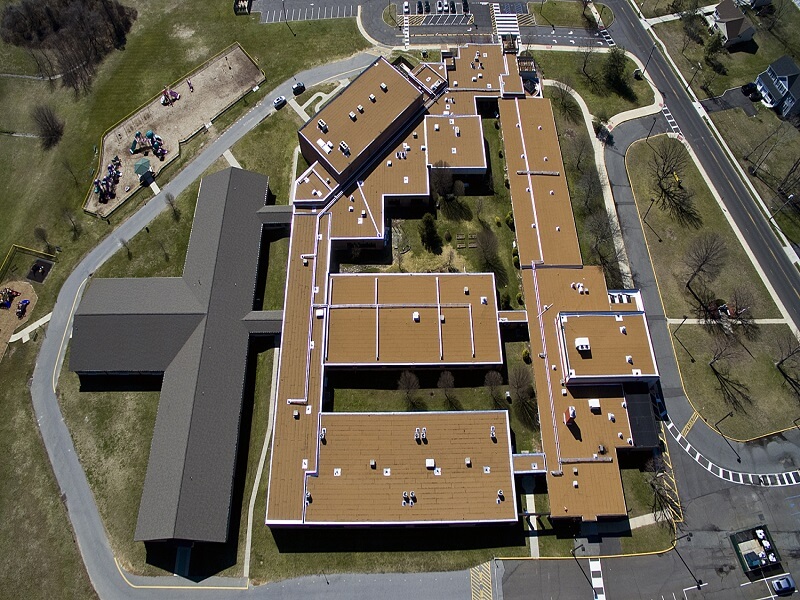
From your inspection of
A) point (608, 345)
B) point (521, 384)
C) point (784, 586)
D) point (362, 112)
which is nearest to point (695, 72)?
point (608, 345)

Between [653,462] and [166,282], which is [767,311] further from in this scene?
[166,282]

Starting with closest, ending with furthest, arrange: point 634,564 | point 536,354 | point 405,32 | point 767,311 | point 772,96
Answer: point 634,564 < point 536,354 < point 767,311 < point 772,96 < point 405,32

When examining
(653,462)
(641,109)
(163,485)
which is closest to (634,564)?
(653,462)

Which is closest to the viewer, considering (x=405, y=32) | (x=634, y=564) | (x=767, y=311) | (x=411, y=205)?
(x=634, y=564)

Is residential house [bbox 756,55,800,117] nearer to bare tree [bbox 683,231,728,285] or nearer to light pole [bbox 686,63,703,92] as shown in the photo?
light pole [bbox 686,63,703,92]

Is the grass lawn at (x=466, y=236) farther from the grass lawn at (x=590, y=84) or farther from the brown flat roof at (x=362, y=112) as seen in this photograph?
the grass lawn at (x=590, y=84)

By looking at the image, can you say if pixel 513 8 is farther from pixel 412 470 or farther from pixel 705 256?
pixel 412 470
